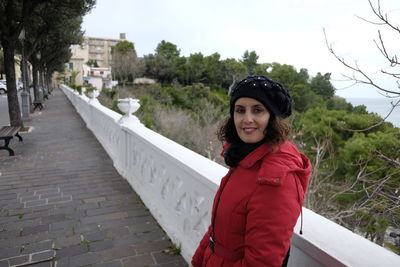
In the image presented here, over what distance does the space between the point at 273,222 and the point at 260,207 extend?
67mm

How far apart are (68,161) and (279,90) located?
19.3 ft

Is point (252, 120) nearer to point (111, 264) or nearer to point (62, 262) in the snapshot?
point (111, 264)

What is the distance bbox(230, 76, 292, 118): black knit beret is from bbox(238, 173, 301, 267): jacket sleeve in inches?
11.7

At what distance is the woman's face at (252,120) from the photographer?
4.04 ft

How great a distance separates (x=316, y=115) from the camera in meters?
15.2

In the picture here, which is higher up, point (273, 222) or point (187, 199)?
point (273, 222)

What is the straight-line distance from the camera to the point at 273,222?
102cm

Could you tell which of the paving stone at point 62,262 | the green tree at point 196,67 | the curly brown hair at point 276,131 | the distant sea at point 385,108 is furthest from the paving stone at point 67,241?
the green tree at point 196,67

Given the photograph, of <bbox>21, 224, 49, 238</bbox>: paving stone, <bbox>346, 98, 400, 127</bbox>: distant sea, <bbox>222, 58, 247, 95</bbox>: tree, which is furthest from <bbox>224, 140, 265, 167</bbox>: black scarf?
<bbox>222, 58, 247, 95</bbox>: tree

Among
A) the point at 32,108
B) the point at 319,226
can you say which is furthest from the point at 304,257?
the point at 32,108

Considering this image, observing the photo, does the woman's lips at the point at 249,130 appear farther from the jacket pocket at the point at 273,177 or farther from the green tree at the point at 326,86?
the green tree at the point at 326,86

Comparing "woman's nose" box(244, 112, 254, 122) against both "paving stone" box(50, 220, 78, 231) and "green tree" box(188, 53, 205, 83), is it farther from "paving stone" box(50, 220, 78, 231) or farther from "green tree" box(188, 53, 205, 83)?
"green tree" box(188, 53, 205, 83)

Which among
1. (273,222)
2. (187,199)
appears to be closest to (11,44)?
(187,199)

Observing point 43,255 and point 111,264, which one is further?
point 43,255
